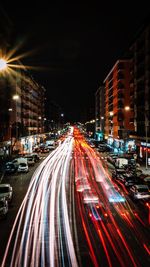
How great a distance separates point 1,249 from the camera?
17078mm

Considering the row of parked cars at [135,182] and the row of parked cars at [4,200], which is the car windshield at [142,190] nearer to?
the row of parked cars at [135,182]

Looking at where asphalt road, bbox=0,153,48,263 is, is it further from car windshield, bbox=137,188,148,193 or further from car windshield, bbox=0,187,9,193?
car windshield, bbox=137,188,148,193

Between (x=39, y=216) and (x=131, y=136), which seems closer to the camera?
(x=39, y=216)

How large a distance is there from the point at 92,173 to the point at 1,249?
2988 centimetres

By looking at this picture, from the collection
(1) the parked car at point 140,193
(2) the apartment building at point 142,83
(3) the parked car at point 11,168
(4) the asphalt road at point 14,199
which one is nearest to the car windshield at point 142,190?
(1) the parked car at point 140,193

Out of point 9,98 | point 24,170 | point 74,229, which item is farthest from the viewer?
point 9,98

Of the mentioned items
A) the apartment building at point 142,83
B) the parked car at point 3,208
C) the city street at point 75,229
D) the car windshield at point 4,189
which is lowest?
the city street at point 75,229

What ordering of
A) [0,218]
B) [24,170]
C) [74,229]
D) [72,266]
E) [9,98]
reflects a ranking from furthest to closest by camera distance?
[9,98], [24,170], [0,218], [74,229], [72,266]

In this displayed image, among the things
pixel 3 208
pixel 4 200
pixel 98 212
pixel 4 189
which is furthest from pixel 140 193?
pixel 4 189

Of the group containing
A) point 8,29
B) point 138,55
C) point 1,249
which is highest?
point 8,29

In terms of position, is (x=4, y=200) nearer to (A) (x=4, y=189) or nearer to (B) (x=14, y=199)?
(A) (x=4, y=189)

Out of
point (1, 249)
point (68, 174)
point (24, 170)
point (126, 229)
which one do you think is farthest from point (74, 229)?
point (24, 170)

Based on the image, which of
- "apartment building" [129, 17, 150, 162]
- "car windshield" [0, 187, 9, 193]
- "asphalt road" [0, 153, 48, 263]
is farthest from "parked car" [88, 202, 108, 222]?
"apartment building" [129, 17, 150, 162]

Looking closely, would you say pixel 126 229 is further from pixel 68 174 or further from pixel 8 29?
pixel 8 29
